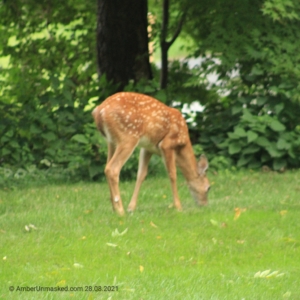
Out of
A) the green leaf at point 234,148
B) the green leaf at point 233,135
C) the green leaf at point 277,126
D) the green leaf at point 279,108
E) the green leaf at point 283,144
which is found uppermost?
the green leaf at point 279,108

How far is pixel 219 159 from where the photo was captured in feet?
43.5

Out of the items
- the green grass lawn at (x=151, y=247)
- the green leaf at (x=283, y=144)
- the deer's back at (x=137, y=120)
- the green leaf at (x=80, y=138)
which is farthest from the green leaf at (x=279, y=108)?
the deer's back at (x=137, y=120)

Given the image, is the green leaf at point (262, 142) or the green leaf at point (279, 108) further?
the green leaf at point (279, 108)

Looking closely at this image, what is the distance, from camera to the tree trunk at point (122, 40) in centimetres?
1398

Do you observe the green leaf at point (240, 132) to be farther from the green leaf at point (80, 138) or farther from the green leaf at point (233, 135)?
the green leaf at point (80, 138)

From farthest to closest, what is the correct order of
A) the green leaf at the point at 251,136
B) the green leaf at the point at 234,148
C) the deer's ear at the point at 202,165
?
the green leaf at the point at 234,148, the green leaf at the point at 251,136, the deer's ear at the point at 202,165

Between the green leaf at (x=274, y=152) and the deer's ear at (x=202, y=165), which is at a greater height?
the deer's ear at (x=202, y=165)

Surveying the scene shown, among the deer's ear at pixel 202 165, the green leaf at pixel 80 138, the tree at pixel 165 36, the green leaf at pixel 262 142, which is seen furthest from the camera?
the tree at pixel 165 36

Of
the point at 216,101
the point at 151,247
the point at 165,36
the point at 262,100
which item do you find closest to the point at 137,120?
the point at 151,247

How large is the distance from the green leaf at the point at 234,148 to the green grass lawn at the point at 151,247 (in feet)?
8.06

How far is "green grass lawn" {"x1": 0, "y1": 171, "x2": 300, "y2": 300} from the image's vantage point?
21.7ft

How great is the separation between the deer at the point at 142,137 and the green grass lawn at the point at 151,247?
0.30m

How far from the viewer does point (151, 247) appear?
7.77 metres

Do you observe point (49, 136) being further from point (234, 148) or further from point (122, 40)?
point (234, 148)
